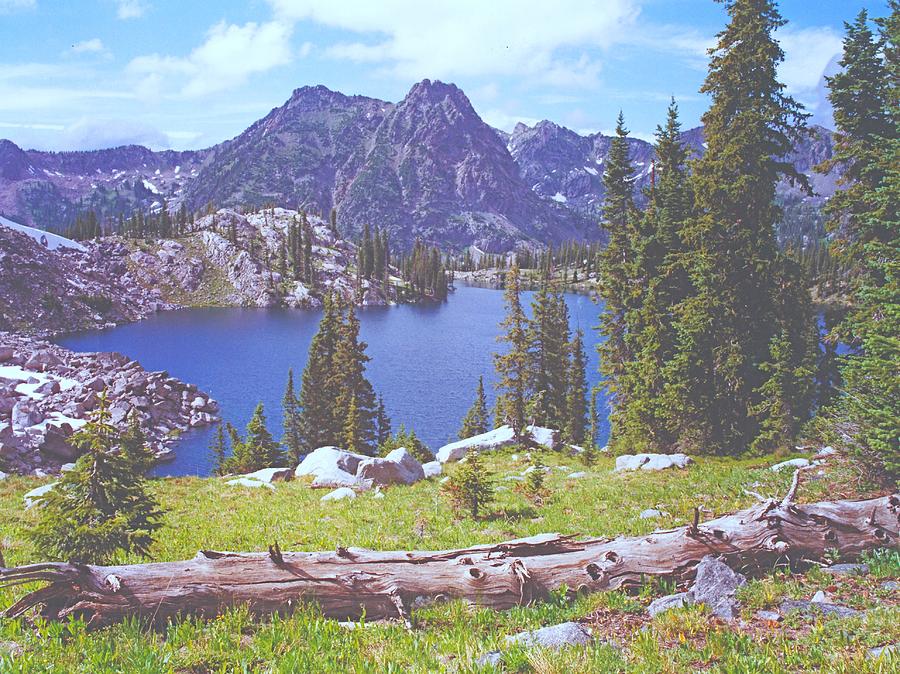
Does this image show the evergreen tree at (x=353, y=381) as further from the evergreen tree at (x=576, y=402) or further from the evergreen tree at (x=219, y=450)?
the evergreen tree at (x=576, y=402)

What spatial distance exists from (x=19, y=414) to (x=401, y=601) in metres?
57.6

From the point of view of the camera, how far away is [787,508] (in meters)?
8.76

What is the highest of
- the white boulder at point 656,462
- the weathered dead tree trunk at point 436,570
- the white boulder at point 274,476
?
the weathered dead tree trunk at point 436,570

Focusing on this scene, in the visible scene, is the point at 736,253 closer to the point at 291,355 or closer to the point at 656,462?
the point at 656,462

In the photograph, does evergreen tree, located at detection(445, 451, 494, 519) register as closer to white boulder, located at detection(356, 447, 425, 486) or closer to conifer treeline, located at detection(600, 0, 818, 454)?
white boulder, located at detection(356, 447, 425, 486)

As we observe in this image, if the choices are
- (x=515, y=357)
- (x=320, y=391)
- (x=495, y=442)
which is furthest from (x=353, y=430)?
(x=515, y=357)

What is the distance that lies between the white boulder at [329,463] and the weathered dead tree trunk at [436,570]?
16729 mm

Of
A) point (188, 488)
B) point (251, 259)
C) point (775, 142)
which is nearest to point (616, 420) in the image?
point (775, 142)

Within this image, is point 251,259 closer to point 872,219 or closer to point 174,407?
point 174,407

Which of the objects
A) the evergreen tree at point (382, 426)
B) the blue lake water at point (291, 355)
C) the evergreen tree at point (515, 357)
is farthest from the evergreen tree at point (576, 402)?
the evergreen tree at point (382, 426)

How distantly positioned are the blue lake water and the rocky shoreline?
9.82 ft

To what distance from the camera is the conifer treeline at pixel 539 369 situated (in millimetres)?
39594

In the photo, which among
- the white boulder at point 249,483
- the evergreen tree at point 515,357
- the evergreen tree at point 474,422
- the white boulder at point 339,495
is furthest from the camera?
the evergreen tree at point 474,422

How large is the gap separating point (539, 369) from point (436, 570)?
141ft
